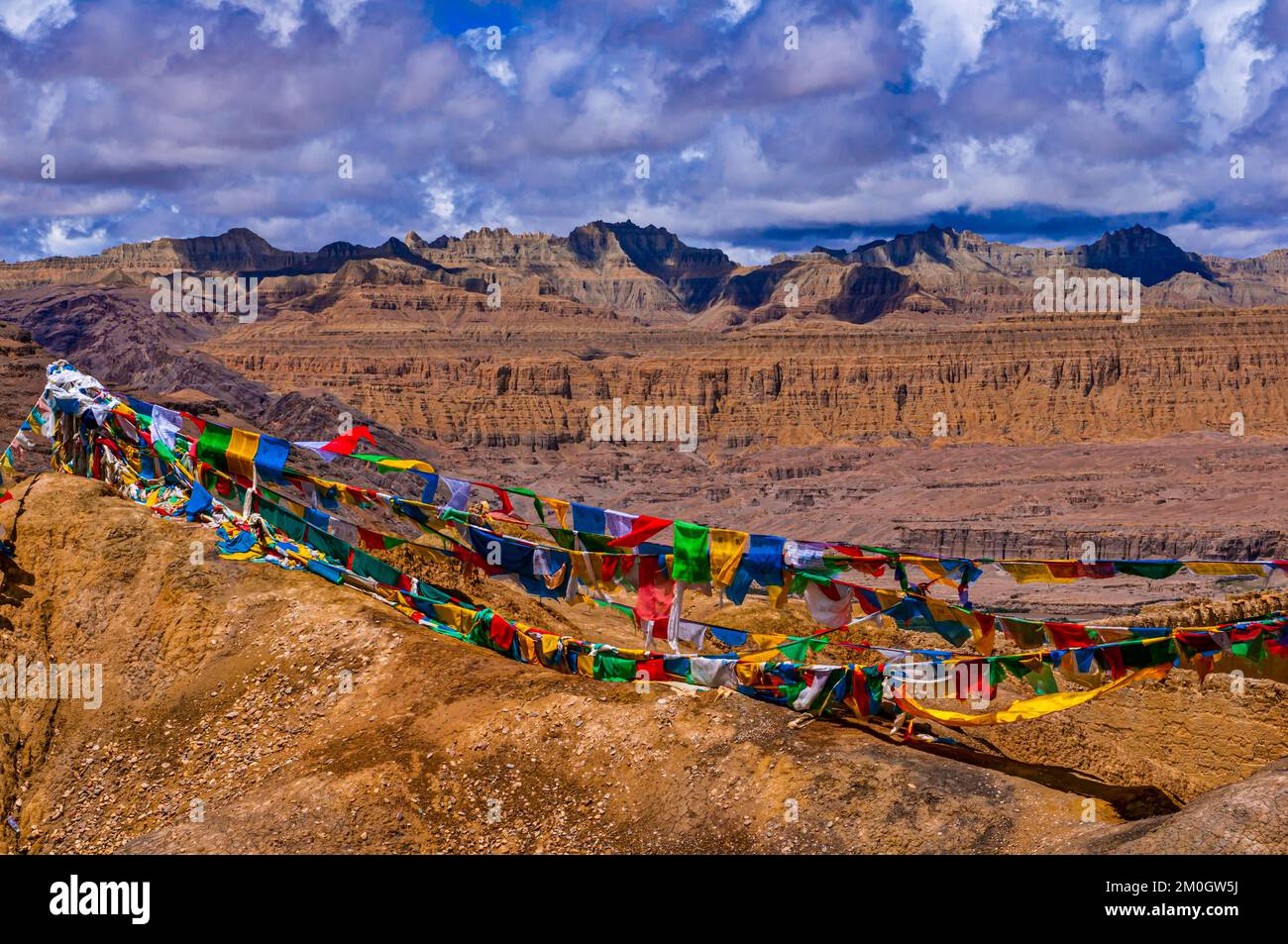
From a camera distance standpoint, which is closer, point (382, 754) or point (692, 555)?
point (382, 754)

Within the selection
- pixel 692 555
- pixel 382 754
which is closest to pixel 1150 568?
pixel 692 555

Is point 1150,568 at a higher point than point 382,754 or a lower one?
higher

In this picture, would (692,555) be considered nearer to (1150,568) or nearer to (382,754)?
(382,754)

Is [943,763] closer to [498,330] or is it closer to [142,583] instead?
[142,583]

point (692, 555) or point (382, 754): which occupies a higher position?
point (692, 555)

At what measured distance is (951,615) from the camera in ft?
44.6

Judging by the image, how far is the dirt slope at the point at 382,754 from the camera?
1062cm

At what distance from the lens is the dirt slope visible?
10.6 m

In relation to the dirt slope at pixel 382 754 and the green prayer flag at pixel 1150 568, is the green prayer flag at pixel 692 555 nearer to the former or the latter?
the dirt slope at pixel 382 754

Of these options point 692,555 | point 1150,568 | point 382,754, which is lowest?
point 382,754

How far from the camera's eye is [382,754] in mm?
11727

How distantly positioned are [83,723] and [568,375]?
127m
